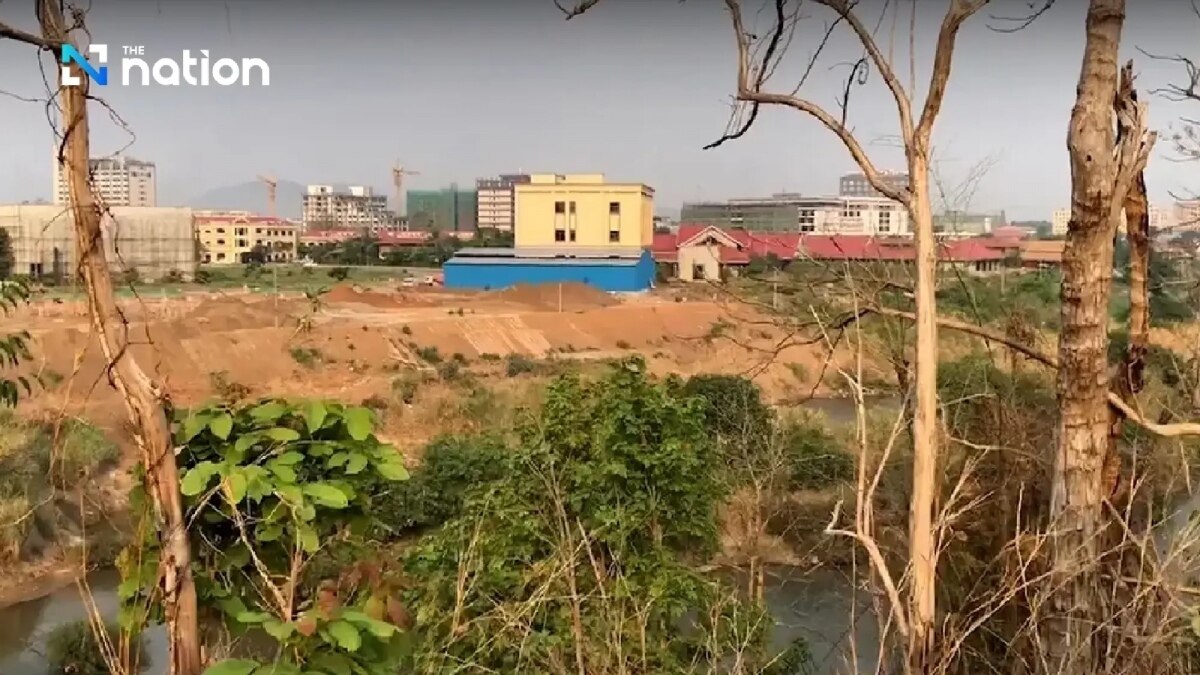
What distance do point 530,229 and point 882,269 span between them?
2202 cm

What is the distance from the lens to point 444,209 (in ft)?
196

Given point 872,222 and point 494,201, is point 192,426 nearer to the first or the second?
point 872,222

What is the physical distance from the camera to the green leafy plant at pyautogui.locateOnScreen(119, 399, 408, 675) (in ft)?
4.84

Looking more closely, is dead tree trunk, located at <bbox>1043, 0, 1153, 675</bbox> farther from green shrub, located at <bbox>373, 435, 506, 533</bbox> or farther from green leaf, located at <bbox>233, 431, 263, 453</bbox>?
green shrub, located at <bbox>373, 435, 506, 533</bbox>

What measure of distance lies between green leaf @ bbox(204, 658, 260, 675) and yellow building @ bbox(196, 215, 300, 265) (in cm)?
3212

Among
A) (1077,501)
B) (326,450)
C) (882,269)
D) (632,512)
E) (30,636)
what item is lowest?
(30,636)

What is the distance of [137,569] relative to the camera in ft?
5.03

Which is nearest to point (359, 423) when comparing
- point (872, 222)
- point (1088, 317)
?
point (1088, 317)

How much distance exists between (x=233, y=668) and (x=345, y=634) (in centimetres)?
14

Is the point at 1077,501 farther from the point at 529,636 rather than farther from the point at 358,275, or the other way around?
the point at 358,275

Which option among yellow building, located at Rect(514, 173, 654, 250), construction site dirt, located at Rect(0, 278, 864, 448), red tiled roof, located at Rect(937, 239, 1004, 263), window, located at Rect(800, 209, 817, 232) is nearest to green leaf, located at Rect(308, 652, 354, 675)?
red tiled roof, located at Rect(937, 239, 1004, 263)

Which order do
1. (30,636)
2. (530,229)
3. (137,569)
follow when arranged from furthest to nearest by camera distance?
(530,229) < (30,636) < (137,569)

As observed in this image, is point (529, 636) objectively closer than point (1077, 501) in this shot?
No

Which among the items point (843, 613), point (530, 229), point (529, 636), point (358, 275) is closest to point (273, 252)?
point (358, 275)
